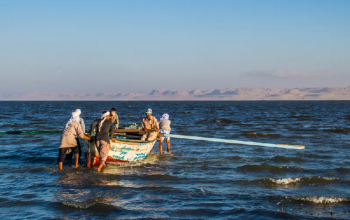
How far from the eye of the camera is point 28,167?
13.5 metres

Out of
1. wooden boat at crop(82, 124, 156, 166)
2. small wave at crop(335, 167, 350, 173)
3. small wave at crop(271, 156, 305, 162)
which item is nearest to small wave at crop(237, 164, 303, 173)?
small wave at crop(335, 167, 350, 173)

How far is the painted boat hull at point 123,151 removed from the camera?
1309 cm

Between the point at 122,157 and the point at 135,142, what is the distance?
71cm

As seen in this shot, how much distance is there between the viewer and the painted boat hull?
13.1 metres

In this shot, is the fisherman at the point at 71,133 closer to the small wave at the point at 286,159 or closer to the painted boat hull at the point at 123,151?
the painted boat hull at the point at 123,151

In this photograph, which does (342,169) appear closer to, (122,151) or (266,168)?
(266,168)

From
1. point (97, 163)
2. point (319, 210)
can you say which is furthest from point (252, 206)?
point (97, 163)

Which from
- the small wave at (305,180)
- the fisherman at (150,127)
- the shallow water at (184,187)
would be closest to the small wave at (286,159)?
the shallow water at (184,187)

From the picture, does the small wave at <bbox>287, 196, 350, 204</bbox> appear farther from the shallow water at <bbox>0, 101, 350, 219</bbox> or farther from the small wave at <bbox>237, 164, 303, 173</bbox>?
the small wave at <bbox>237, 164, 303, 173</bbox>

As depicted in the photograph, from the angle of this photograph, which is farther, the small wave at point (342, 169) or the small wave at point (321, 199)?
the small wave at point (342, 169)

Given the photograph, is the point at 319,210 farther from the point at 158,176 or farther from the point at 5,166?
the point at 5,166

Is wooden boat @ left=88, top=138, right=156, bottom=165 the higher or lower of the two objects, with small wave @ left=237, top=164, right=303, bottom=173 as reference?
higher

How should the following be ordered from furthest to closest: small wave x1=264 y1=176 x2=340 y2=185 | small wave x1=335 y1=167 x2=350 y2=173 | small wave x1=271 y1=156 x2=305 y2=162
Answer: small wave x1=271 y1=156 x2=305 y2=162 < small wave x1=335 y1=167 x2=350 y2=173 < small wave x1=264 y1=176 x2=340 y2=185

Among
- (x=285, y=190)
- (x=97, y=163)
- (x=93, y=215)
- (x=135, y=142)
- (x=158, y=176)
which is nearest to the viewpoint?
(x=93, y=215)
